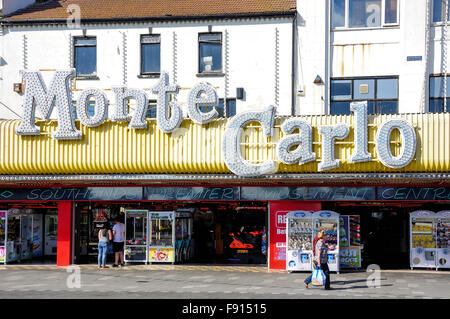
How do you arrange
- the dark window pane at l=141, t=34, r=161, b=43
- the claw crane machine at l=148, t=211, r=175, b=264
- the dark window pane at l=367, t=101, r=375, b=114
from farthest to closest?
the dark window pane at l=141, t=34, r=161, b=43 → the claw crane machine at l=148, t=211, r=175, b=264 → the dark window pane at l=367, t=101, r=375, b=114

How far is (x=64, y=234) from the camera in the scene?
2461 centimetres

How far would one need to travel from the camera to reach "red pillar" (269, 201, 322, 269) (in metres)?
23.2

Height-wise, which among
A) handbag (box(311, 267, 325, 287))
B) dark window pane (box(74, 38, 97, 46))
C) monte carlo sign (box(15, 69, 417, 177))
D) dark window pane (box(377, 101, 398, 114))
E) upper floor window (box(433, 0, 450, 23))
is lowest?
handbag (box(311, 267, 325, 287))

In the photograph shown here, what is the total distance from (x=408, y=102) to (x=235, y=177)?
783cm

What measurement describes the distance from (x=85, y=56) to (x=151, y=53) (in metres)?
2.96

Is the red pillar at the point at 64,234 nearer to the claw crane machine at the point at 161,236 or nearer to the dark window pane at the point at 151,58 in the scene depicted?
the claw crane machine at the point at 161,236

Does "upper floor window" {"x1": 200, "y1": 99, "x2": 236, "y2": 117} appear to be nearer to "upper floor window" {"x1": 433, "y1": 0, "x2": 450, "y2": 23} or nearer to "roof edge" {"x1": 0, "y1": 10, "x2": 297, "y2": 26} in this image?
"roof edge" {"x1": 0, "y1": 10, "x2": 297, "y2": 26}

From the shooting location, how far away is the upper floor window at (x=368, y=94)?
79.6 ft

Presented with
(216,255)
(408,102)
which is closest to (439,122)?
(408,102)

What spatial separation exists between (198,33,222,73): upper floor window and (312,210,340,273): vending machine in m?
7.80

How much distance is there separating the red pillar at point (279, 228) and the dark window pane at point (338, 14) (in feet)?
24.5
